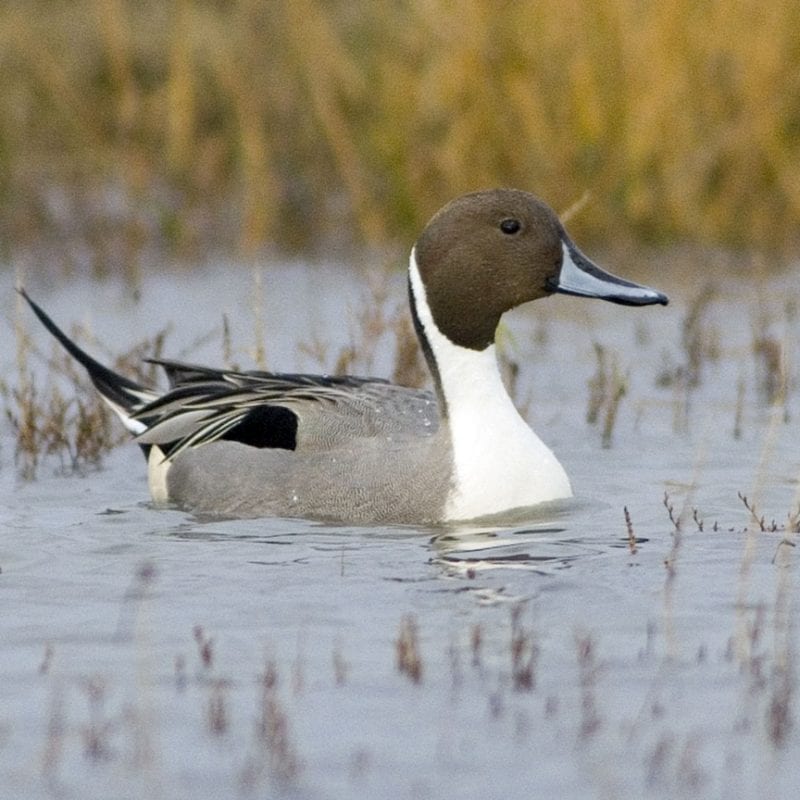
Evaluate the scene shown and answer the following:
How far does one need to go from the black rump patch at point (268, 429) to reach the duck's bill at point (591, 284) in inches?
35.4

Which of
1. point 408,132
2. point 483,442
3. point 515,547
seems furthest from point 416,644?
point 408,132

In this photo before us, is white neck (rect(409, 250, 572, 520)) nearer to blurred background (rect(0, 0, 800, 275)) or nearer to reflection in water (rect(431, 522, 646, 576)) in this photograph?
reflection in water (rect(431, 522, 646, 576))

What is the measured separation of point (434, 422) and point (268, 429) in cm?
52

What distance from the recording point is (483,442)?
6.04 meters

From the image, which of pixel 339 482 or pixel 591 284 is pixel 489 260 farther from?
pixel 339 482

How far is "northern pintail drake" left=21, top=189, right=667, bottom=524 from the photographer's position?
19.7 ft

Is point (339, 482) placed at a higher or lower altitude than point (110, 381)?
lower

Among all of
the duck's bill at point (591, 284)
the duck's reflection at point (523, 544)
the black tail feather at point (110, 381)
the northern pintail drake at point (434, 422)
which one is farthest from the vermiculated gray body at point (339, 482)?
the black tail feather at point (110, 381)

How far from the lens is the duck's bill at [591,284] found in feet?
20.0

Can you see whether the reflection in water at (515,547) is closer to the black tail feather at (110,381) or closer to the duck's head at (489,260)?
the duck's head at (489,260)

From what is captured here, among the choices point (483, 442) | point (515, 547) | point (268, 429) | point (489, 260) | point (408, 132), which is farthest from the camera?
point (408, 132)

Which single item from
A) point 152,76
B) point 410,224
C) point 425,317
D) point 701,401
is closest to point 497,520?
point 425,317

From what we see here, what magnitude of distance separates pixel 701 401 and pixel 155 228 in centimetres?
377

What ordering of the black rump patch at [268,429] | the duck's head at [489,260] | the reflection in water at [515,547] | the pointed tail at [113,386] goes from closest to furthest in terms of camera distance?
the reflection in water at [515,547]
the duck's head at [489,260]
the black rump patch at [268,429]
the pointed tail at [113,386]
